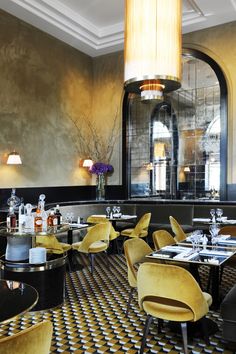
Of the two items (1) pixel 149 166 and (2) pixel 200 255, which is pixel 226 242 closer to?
(2) pixel 200 255

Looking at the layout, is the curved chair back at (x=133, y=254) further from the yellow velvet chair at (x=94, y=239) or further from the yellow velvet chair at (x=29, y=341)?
the yellow velvet chair at (x=29, y=341)

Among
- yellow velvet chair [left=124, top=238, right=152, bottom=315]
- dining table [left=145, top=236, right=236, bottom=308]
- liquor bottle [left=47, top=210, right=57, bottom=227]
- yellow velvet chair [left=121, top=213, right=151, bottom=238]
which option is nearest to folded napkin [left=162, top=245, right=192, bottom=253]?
dining table [left=145, top=236, right=236, bottom=308]

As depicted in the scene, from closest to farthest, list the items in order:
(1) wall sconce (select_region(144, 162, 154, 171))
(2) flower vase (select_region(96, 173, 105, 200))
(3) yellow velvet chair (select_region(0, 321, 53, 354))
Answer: (3) yellow velvet chair (select_region(0, 321, 53, 354)) < (1) wall sconce (select_region(144, 162, 154, 171)) < (2) flower vase (select_region(96, 173, 105, 200))

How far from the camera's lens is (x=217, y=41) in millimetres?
7969

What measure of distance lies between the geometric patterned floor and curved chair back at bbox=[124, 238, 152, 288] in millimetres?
499

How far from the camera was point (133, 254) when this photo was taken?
3.61m

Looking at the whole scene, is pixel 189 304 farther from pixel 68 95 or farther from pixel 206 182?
pixel 68 95

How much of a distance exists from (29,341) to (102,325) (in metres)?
2.18

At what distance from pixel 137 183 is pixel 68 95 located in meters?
2.88

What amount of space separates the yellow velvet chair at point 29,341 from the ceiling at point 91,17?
6779mm

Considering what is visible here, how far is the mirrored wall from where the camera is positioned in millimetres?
8078

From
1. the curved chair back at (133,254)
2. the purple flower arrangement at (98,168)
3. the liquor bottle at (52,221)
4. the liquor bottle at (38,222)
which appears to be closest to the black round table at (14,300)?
the curved chair back at (133,254)

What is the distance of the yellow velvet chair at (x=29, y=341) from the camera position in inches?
58.7

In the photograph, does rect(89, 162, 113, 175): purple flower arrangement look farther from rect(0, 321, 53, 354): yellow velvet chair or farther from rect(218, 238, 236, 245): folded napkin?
rect(0, 321, 53, 354): yellow velvet chair
